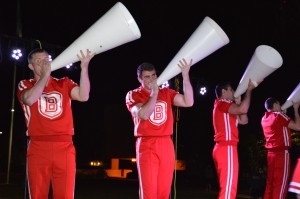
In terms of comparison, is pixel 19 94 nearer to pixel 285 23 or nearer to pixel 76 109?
pixel 285 23

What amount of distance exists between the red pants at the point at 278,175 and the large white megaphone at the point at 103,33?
14.0ft

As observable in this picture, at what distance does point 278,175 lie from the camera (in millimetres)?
7605

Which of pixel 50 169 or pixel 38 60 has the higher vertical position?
pixel 38 60

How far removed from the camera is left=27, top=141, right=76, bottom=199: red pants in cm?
438

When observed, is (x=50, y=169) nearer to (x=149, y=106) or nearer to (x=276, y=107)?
(x=149, y=106)

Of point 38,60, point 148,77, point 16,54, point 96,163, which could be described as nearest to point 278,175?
point 148,77

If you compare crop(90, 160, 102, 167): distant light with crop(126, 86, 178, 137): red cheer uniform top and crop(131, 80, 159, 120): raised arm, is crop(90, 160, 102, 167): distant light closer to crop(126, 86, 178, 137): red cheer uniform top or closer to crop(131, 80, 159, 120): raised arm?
crop(126, 86, 178, 137): red cheer uniform top

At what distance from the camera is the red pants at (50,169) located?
4375 mm

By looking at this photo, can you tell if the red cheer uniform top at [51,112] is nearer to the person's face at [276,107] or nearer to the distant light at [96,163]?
the person's face at [276,107]

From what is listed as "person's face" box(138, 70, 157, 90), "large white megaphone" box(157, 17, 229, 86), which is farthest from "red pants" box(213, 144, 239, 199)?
"large white megaphone" box(157, 17, 229, 86)

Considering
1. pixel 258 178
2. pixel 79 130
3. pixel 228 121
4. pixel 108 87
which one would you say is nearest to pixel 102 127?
pixel 79 130

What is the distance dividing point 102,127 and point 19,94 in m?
36.8

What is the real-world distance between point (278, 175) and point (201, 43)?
3.46 meters

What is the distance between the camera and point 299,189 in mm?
3639
